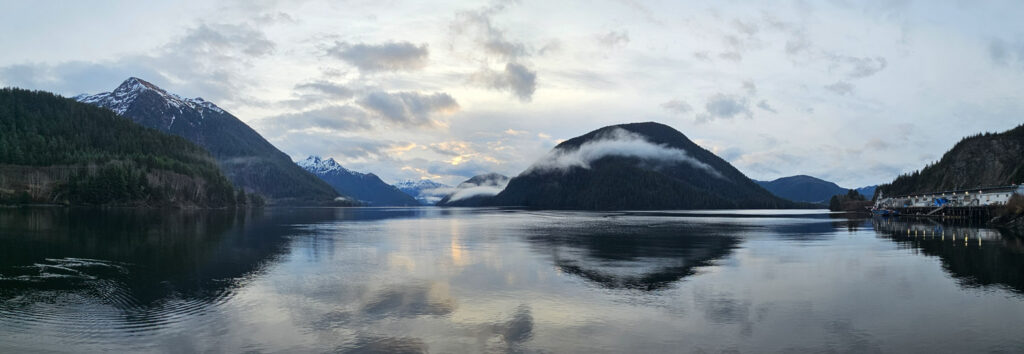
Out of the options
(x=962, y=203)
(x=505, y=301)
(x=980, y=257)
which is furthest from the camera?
(x=962, y=203)

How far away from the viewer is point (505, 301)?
30359 mm

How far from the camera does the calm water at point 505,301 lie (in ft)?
71.5

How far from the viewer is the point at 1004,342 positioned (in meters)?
21.7

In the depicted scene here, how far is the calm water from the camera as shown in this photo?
2178cm

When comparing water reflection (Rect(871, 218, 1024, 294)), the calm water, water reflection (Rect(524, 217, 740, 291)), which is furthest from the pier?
the calm water

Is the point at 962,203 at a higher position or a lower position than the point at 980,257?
higher

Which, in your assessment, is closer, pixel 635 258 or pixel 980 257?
pixel 980 257

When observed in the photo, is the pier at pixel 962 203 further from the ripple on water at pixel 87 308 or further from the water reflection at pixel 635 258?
the ripple on water at pixel 87 308

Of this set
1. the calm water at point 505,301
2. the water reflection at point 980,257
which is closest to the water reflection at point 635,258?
the calm water at point 505,301

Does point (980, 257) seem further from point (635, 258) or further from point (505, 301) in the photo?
point (505, 301)

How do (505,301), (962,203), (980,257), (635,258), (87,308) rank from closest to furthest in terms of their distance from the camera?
(87,308), (505,301), (980,257), (635,258), (962,203)

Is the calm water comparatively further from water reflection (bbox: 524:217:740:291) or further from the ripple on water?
water reflection (bbox: 524:217:740:291)

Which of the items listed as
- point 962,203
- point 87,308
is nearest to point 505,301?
point 87,308

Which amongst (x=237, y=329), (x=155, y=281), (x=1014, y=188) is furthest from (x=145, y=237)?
(x=1014, y=188)
